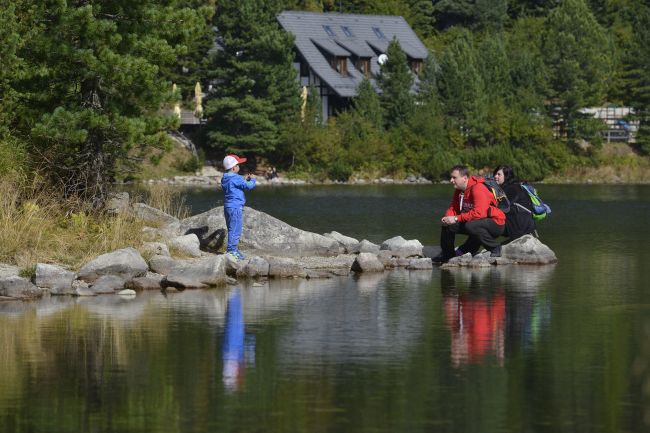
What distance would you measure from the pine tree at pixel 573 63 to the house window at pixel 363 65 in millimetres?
10902

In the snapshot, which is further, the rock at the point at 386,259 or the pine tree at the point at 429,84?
the pine tree at the point at 429,84

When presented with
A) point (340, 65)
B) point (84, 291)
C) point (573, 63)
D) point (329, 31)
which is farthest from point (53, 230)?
point (329, 31)

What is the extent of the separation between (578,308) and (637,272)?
6129 millimetres

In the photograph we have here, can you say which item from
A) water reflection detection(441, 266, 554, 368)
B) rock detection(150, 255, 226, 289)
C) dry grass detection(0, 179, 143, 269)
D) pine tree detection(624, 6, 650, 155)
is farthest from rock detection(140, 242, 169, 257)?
pine tree detection(624, 6, 650, 155)

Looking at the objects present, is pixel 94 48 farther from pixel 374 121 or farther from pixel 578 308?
pixel 374 121

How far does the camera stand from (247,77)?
76.3m

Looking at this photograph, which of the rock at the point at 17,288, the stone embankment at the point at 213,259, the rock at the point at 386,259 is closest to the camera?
the rock at the point at 17,288

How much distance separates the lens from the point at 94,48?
2719 centimetres

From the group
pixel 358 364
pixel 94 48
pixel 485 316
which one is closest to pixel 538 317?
pixel 485 316

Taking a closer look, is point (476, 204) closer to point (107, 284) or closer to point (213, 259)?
point (213, 259)

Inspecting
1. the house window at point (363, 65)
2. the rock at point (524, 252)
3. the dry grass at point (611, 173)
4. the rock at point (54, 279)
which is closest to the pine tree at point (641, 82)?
the dry grass at point (611, 173)

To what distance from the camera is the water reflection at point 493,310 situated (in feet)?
55.7

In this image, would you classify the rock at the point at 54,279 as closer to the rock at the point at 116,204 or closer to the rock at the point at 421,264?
the rock at the point at 116,204

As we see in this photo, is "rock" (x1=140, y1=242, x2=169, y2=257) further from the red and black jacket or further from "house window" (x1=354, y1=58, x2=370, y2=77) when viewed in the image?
"house window" (x1=354, y1=58, x2=370, y2=77)
